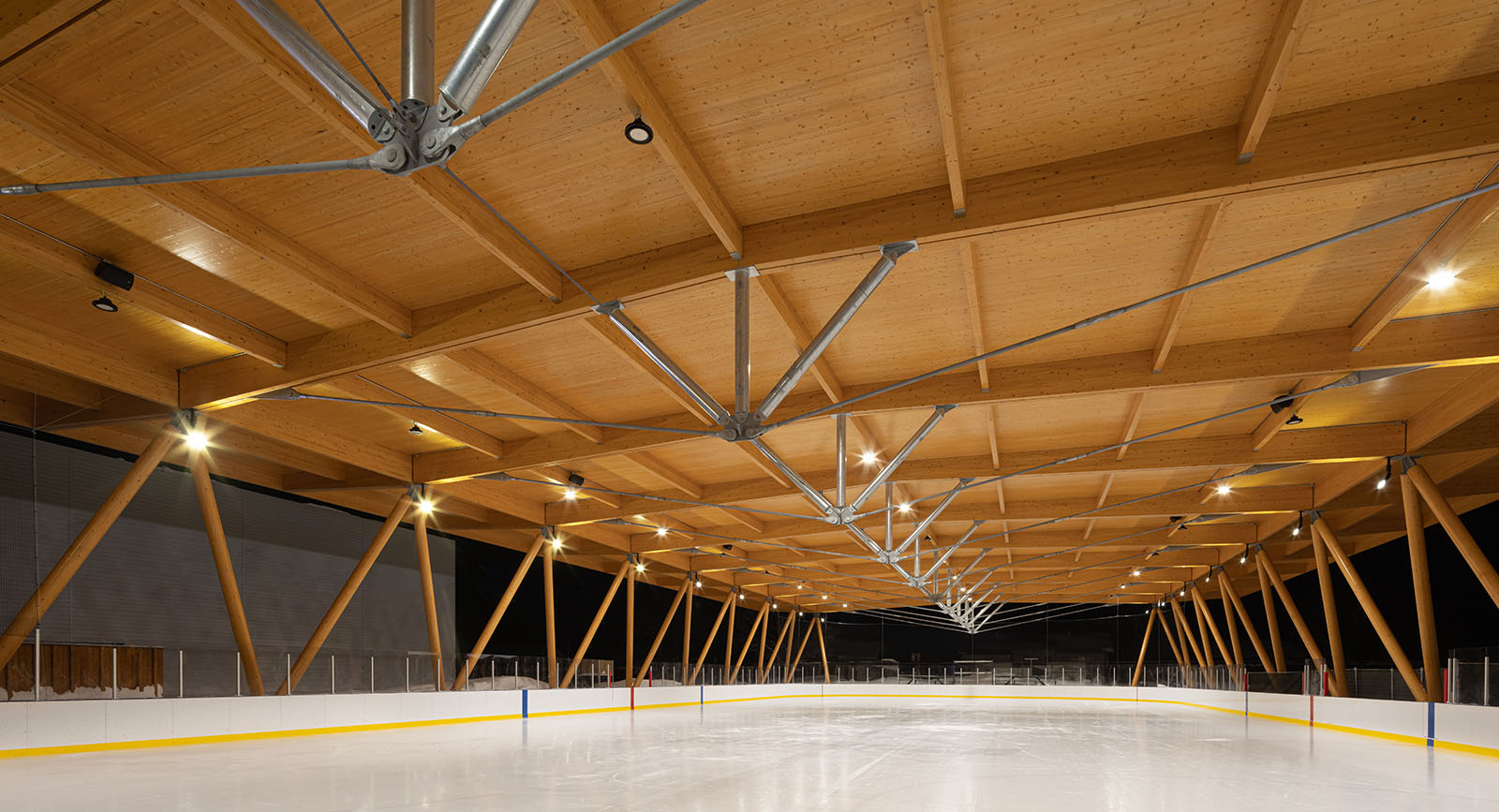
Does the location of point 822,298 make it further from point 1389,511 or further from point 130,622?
point 1389,511

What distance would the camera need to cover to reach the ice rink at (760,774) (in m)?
9.36

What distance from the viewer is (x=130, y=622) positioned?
1906 cm

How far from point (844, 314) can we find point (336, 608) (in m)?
15.5

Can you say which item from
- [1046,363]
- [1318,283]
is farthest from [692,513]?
[1318,283]

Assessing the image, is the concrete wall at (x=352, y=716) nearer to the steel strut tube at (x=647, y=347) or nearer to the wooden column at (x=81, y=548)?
the wooden column at (x=81, y=548)

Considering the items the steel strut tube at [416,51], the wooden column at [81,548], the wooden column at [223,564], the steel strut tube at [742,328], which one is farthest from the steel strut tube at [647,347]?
the wooden column at [223,564]

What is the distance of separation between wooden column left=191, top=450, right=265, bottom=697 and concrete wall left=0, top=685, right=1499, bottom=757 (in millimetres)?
574

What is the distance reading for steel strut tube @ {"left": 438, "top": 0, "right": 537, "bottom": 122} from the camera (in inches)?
227

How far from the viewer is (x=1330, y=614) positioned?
25.0m

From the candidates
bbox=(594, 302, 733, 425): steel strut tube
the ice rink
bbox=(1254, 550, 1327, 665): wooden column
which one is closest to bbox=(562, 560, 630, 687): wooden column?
the ice rink

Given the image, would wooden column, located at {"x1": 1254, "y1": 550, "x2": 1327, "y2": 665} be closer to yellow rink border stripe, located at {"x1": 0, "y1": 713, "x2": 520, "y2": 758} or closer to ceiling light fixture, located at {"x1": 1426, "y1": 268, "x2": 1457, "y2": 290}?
ceiling light fixture, located at {"x1": 1426, "y1": 268, "x2": 1457, "y2": 290}

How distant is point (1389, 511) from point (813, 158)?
81.5 ft

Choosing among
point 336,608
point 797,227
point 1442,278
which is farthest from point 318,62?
point 336,608

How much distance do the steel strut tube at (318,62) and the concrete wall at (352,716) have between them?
13.6 meters
